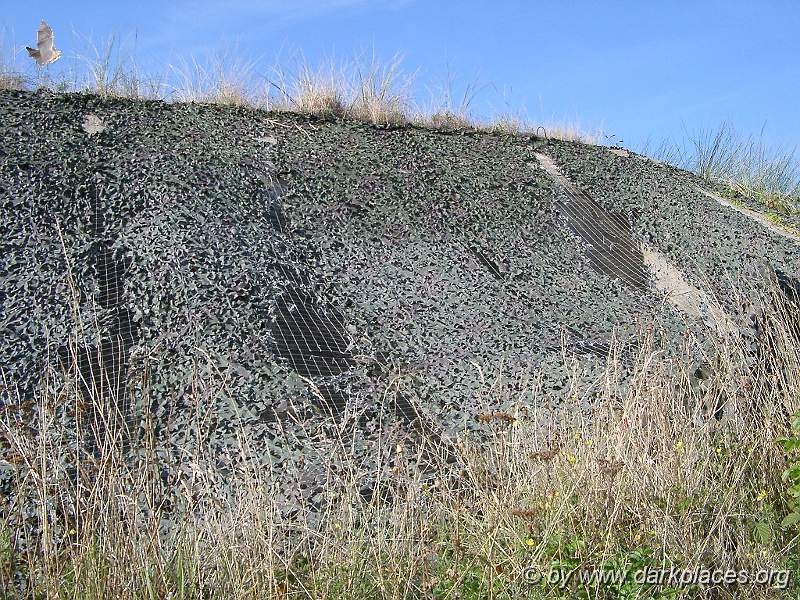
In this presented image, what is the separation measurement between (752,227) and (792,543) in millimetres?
5317

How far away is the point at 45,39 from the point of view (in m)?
8.16

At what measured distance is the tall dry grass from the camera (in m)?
2.98

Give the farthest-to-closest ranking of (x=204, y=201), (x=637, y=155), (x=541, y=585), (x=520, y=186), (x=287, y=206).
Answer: (x=637, y=155) < (x=520, y=186) < (x=287, y=206) < (x=204, y=201) < (x=541, y=585)

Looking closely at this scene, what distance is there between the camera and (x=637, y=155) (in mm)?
10109

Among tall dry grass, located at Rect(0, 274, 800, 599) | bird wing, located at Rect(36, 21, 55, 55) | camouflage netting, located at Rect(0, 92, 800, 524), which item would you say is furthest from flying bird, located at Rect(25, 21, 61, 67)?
tall dry grass, located at Rect(0, 274, 800, 599)

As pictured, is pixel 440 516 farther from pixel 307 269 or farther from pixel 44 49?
pixel 44 49

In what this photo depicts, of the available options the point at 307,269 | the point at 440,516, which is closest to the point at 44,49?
the point at 307,269

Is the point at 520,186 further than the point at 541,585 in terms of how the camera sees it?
Yes

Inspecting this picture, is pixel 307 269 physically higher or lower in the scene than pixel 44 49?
lower

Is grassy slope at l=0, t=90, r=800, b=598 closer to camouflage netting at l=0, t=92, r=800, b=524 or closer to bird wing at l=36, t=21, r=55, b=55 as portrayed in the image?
camouflage netting at l=0, t=92, r=800, b=524

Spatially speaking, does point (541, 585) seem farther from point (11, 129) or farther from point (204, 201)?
point (11, 129)

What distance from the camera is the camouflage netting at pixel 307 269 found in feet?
14.7

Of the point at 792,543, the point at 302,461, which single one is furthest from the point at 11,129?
the point at 792,543

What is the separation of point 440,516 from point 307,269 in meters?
2.81
